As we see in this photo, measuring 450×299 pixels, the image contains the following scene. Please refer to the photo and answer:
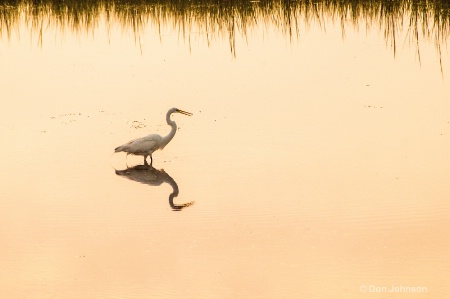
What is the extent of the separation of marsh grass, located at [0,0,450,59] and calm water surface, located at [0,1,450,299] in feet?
0.39

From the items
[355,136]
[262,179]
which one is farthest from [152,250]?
[355,136]

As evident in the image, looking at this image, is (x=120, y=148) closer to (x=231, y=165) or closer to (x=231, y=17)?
(x=231, y=165)

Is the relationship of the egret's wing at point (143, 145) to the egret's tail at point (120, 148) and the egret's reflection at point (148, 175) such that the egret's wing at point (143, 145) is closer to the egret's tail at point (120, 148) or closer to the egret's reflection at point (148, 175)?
the egret's tail at point (120, 148)

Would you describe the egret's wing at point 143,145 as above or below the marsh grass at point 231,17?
below

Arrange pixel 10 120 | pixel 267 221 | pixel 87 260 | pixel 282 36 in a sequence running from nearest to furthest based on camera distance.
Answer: pixel 87 260, pixel 267 221, pixel 10 120, pixel 282 36

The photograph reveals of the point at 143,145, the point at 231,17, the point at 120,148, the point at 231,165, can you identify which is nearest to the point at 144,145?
the point at 143,145

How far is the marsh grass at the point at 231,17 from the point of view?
52.4ft

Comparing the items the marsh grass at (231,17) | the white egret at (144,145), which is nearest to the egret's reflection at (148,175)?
the white egret at (144,145)

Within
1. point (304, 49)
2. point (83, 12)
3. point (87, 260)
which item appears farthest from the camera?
point (83, 12)

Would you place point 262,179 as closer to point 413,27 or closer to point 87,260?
point 87,260

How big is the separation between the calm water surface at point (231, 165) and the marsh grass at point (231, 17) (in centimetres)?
12

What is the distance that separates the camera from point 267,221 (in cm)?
812

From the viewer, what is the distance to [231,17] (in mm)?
17219

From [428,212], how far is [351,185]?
96cm
